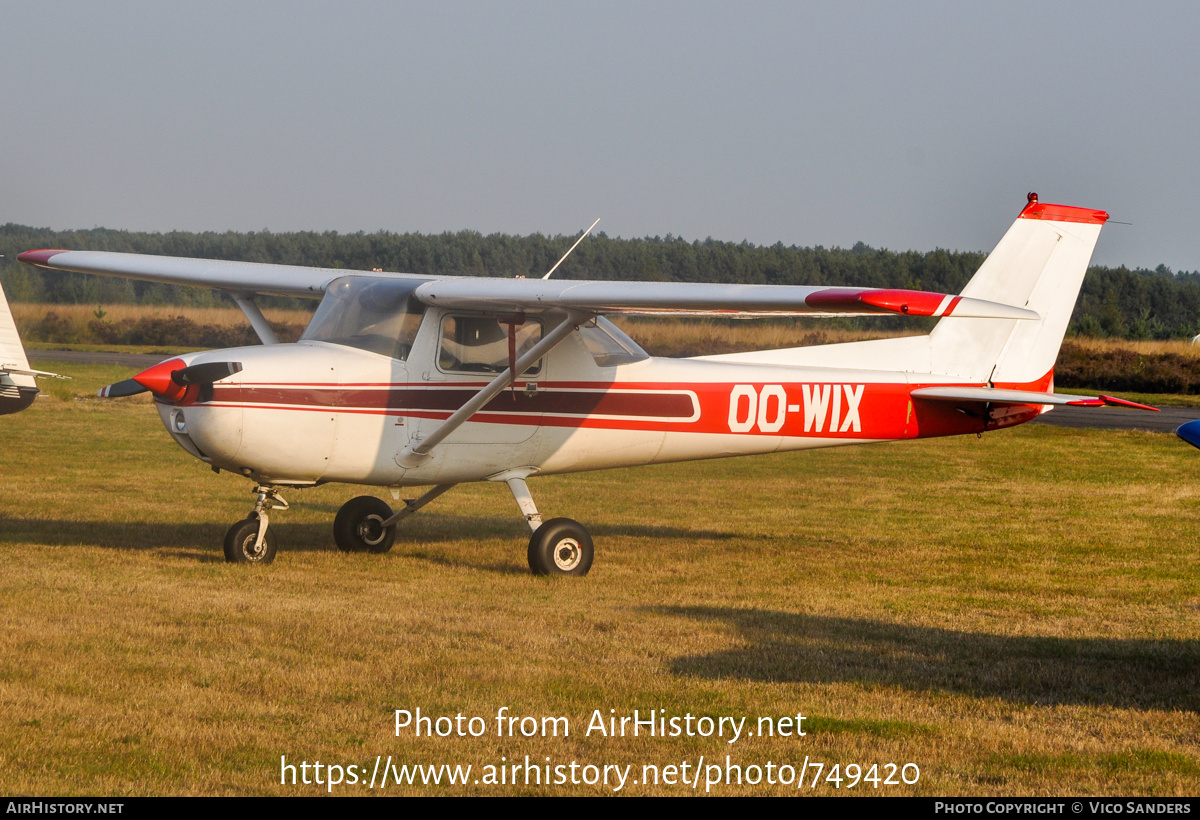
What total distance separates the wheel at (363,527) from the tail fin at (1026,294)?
16.1 feet

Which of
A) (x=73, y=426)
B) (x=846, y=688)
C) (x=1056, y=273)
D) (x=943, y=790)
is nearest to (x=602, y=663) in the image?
(x=846, y=688)

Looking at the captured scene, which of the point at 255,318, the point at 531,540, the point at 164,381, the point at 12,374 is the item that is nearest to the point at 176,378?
the point at 164,381

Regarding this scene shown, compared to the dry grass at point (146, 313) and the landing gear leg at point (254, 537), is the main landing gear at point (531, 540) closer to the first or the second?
the landing gear leg at point (254, 537)

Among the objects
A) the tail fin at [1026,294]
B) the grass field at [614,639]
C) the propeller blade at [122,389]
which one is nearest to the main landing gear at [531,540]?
the grass field at [614,639]

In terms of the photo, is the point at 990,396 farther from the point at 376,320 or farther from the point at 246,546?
the point at 246,546

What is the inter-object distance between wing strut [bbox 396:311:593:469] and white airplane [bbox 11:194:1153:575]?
2 cm

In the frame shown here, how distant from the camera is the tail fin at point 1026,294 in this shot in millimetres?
10594

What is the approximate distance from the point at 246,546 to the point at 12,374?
210 inches

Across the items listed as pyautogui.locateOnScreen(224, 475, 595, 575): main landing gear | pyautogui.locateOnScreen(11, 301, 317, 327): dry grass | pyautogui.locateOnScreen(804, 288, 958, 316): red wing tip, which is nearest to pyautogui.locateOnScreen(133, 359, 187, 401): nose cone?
pyautogui.locateOnScreen(224, 475, 595, 575): main landing gear

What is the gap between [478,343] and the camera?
9.07m

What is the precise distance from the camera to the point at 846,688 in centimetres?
569

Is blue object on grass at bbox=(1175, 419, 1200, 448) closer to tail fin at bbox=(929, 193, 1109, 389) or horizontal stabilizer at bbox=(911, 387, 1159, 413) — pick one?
horizontal stabilizer at bbox=(911, 387, 1159, 413)

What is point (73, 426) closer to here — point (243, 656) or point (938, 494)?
point (938, 494)

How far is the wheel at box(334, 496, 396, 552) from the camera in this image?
989cm
